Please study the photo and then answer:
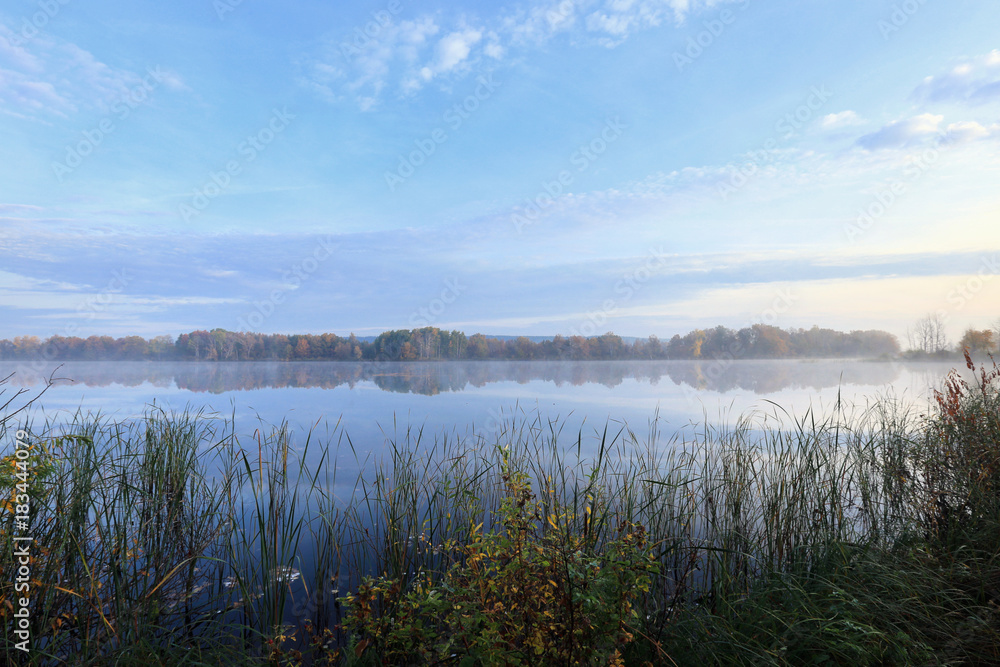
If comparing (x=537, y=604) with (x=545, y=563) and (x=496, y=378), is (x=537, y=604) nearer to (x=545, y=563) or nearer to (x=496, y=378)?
(x=545, y=563)

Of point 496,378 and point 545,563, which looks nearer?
point 545,563

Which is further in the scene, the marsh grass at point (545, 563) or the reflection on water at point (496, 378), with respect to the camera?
the reflection on water at point (496, 378)

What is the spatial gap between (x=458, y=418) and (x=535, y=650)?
6549mm

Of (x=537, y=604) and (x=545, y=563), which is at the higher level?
(x=545, y=563)

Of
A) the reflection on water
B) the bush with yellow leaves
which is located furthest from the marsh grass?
the reflection on water

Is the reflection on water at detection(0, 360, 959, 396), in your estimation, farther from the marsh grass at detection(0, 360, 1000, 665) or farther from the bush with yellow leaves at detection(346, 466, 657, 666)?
the bush with yellow leaves at detection(346, 466, 657, 666)

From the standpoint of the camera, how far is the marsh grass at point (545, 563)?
80.9 inches

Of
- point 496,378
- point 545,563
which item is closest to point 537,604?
point 545,563

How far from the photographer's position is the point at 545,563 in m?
1.87

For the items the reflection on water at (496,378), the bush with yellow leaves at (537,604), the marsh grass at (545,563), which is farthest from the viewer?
the reflection on water at (496,378)

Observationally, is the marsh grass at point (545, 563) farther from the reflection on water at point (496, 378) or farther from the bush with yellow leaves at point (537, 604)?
the reflection on water at point (496, 378)

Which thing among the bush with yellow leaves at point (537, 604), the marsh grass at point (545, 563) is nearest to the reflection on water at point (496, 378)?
the marsh grass at point (545, 563)

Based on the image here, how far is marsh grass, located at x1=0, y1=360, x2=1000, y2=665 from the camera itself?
2055 millimetres

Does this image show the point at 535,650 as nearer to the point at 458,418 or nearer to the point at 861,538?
the point at 861,538
